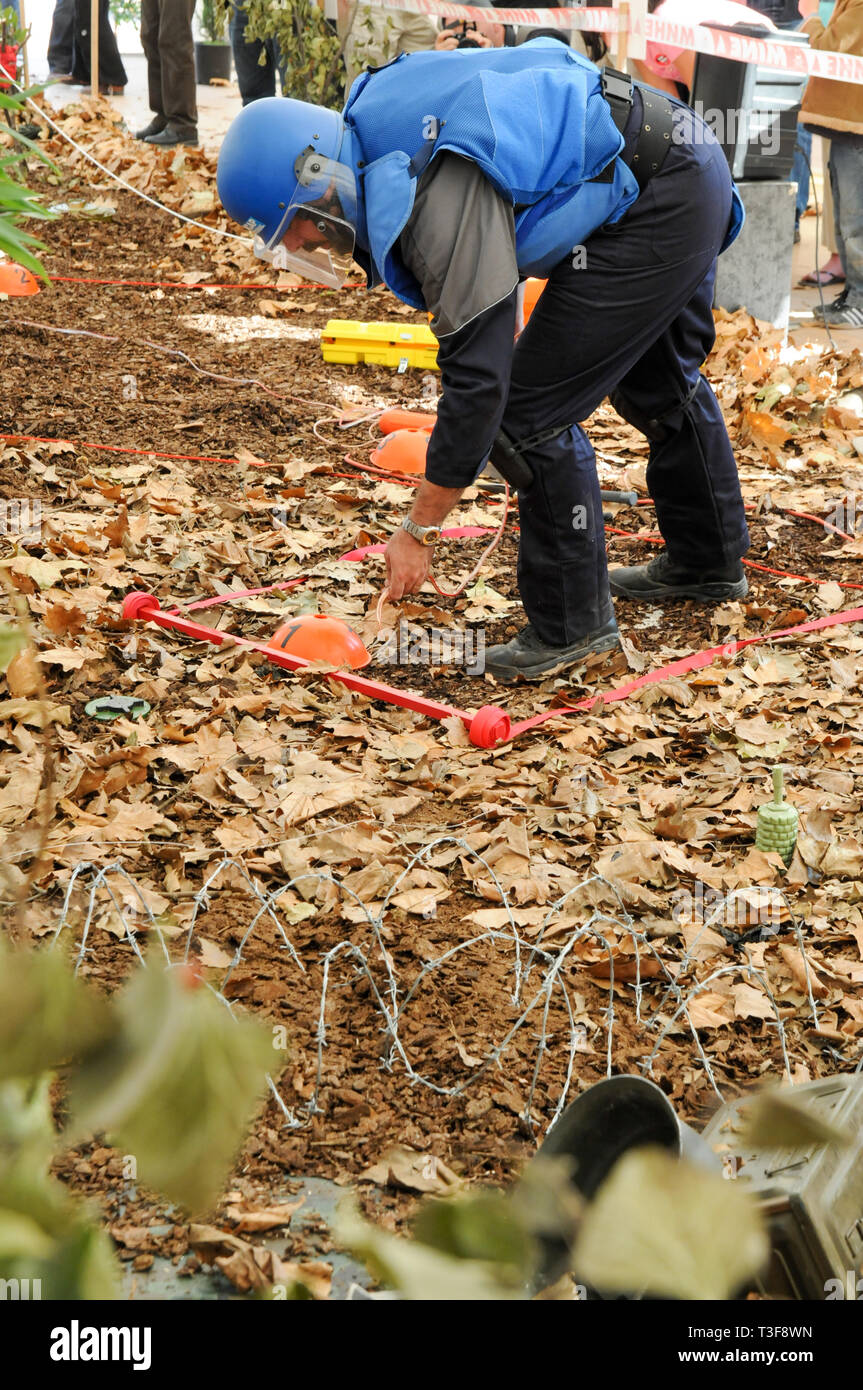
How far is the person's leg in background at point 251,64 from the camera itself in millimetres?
12242

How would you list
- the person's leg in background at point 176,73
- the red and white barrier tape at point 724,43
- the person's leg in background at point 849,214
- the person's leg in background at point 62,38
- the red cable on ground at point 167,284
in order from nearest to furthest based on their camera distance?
the red and white barrier tape at point 724,43 → the person's leg in background at point 849,214 → the red cable on ground at point 167,284 → the person's leg in background at point 176,73 → the person's leg in background at point 62,38

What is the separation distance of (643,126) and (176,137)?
30.9 ft

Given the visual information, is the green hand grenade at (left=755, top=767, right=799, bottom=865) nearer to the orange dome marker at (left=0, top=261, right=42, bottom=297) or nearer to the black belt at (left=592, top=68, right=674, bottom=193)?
the black belt at (left=592, top=68, right=674, bottom=193)

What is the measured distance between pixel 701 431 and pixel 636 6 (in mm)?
→ 4688

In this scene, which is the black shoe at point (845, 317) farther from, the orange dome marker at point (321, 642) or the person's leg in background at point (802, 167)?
the orange dome marker at point (321, 642)

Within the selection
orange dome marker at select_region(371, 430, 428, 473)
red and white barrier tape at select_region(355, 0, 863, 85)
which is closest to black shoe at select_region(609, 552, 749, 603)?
orange dome marker at select_region(371, 430, 428, 473)

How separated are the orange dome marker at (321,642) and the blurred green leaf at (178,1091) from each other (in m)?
3.71

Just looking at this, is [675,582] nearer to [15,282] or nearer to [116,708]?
[116,708]

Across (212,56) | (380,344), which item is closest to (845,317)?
(380,344)

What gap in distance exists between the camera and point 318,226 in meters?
3.53

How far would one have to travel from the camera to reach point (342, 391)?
23.7ft

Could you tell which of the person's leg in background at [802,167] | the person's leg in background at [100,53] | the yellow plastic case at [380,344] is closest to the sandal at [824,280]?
the person's leg in background at [802,167]

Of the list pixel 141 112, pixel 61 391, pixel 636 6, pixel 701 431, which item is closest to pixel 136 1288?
pixel 701 431
